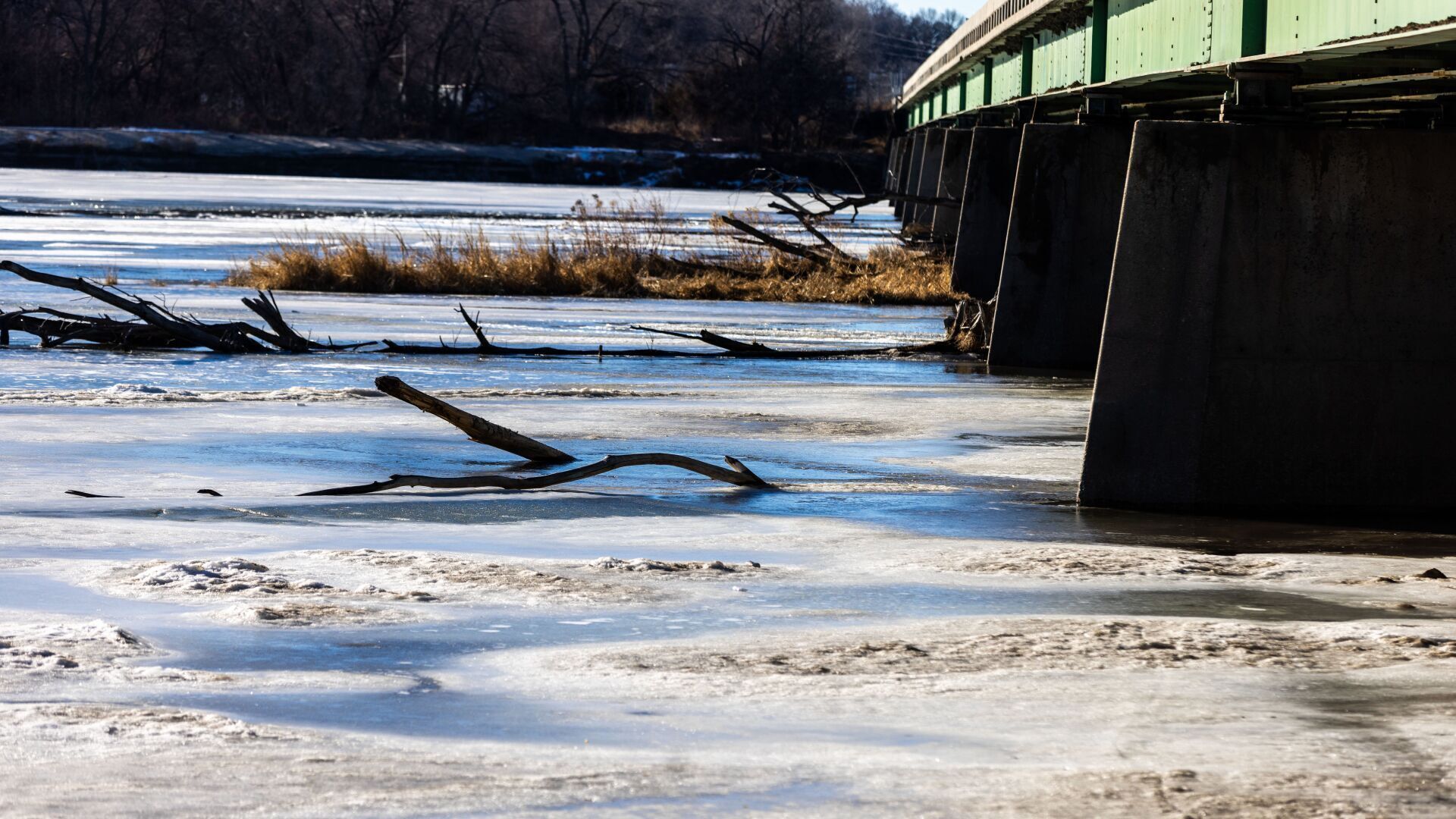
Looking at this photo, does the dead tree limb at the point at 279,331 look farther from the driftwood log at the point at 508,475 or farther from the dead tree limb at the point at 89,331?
the driftwood log at the point at 508,475

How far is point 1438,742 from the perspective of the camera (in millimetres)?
5871

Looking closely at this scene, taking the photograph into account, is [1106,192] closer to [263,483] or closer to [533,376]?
[533,376]

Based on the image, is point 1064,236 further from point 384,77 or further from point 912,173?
point 384,77

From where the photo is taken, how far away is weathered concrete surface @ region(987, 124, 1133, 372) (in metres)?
19.2

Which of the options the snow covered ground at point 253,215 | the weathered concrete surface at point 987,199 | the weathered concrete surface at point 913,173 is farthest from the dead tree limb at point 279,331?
the weathered concrete surface at point 913,173

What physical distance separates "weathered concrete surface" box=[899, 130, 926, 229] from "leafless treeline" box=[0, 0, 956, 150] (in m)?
33.2

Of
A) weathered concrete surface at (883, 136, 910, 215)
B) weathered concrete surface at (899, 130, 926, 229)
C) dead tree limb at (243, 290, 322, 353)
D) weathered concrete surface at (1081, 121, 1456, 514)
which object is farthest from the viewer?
weathered concrete surface at (883, 136, 910, 215)

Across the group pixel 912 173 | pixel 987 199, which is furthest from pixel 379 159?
pixel 987 199

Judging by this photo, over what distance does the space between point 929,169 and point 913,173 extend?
24.6ft

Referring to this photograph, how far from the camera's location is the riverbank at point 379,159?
78875mm

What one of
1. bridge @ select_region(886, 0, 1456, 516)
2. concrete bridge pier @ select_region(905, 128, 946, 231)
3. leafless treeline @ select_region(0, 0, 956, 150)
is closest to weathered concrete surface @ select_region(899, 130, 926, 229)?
concrete bridge pier @ select_region(905, 128, 946, 231)

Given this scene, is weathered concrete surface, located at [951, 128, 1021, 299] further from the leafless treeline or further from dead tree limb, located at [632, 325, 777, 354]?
the leafless treeline

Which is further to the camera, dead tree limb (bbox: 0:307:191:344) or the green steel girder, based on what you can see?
dead tree limb (bbox: 0:307:191:344)

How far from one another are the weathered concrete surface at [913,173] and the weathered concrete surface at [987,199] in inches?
885
